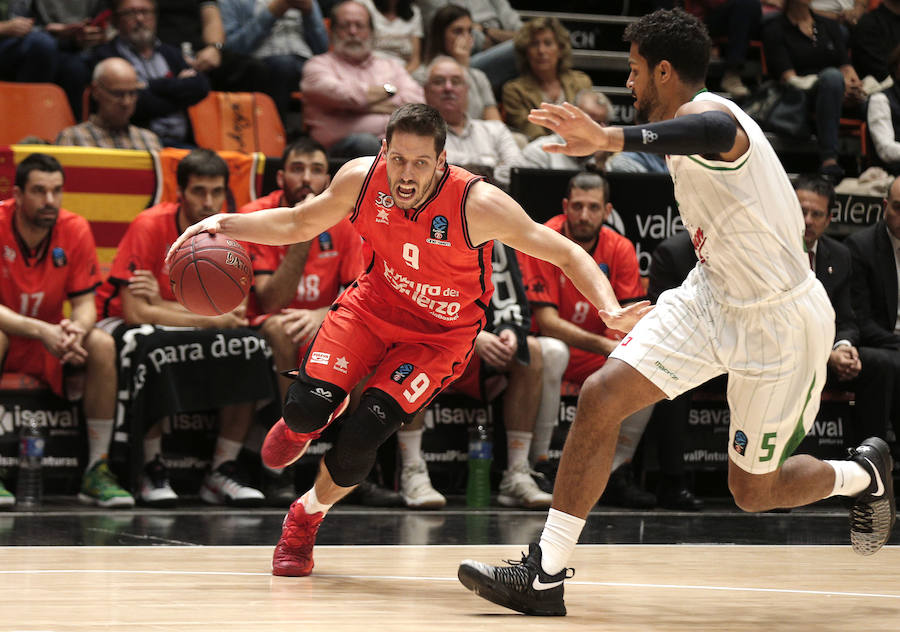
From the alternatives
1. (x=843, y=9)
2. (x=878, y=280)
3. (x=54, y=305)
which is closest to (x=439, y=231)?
(x=54, y=305)

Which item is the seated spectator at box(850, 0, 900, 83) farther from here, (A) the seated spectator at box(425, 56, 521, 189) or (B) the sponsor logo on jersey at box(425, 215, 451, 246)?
(B) the sponsor logo on jersey at box(425, 215, 451, 246)

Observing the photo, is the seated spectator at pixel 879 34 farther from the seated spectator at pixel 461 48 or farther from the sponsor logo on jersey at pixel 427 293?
the sponsor logo on jersey at pixel 427 293

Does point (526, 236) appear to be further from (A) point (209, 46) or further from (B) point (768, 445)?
(A) point (209, 46)

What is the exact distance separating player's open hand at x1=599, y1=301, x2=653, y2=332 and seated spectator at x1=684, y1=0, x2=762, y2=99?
6284 millimetres

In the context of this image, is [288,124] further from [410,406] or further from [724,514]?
[410,406]

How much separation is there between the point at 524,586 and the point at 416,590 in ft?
1.89

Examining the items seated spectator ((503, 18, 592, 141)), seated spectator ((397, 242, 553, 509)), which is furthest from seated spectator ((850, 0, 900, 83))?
seated spectator ((397, 242, 553, 509))

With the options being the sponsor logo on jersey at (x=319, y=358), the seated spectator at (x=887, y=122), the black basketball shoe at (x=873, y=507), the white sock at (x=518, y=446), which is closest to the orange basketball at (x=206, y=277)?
the sponsor logo on jersey at (x=319, y=358)

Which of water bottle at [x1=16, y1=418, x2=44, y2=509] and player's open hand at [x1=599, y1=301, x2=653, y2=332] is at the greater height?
player's open hand at [x1=599, y1=301, x2=653, y2=332]

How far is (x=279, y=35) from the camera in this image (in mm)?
8734

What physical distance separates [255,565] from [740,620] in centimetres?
183

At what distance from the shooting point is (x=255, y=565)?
177 inches

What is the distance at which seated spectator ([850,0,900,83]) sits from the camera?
9.91m

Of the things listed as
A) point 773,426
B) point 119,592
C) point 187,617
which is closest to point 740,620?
point 773,426
